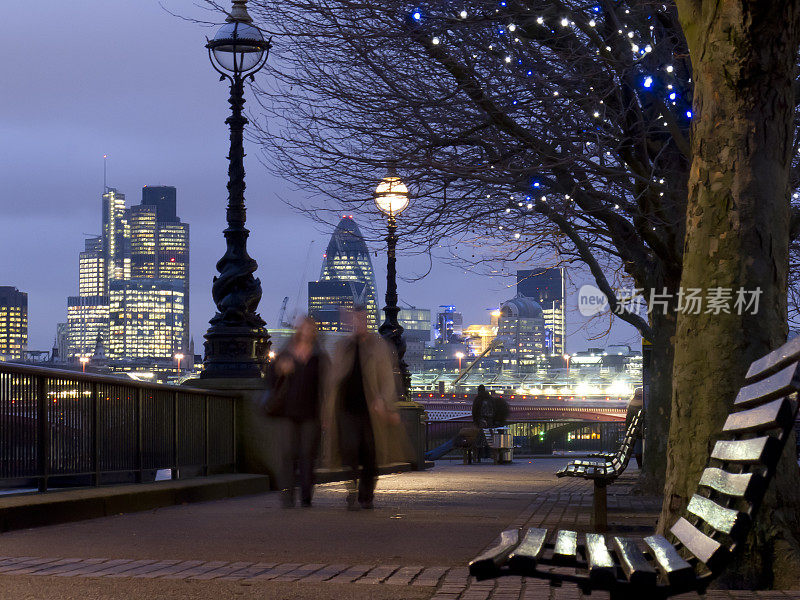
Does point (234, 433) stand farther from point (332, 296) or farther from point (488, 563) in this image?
point (332, 296)

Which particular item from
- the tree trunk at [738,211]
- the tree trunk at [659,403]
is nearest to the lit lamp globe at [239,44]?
the tree trunk at [659,403]

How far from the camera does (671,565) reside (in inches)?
142

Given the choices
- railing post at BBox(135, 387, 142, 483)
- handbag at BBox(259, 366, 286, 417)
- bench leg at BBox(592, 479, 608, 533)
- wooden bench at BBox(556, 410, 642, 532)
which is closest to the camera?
wooden bench at BBox(556, 410, 642, 532)

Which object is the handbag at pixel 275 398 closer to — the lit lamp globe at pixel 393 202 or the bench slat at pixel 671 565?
the lit lamp globe at pixel 393 202

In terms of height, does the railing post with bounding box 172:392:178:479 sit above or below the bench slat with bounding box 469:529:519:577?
below

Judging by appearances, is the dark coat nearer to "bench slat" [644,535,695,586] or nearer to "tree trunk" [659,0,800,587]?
"tree trunk" [659,0,800,587]

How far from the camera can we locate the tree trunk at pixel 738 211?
6.79m

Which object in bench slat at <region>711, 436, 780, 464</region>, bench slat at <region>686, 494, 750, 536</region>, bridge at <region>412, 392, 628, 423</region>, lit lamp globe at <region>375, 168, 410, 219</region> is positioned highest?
lit lamp globe at <region>375, 168, 410, 219</region>

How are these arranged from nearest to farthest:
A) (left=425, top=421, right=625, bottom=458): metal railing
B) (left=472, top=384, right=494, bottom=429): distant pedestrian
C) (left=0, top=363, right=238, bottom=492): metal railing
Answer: (left=0, top=363, right=238, bottom=492): metal railing
(left=472, top=384, right=494, bottom=429): distant pedestrian
(left=425, top=421, right=625, bottom=458): metal railing

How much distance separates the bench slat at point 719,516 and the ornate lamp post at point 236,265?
1034 centimetres

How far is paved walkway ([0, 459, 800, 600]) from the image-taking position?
19.5ft

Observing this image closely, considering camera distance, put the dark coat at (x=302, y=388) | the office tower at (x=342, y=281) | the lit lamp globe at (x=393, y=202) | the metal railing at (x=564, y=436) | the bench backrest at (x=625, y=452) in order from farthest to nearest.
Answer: the office tower at (x=342, y=281)
the metal railing at (x=564, y=436)
the lit lamp globe at (x=393, y=202)
the dark coat at (x=302, y=388)
the bench backrest at (x=625, y=452)

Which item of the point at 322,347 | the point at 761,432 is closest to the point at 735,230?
the point at 761,432

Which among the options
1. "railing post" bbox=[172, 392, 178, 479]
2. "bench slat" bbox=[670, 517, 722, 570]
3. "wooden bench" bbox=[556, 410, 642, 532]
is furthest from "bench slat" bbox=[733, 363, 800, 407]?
"railing post" bbox=[172, 392, 178, 479]
